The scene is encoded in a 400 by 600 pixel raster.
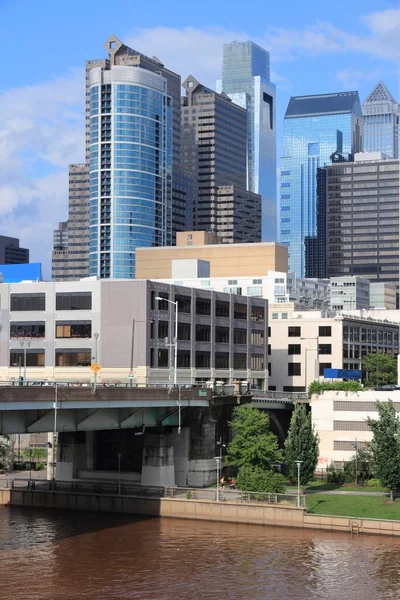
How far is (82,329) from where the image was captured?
14350 centimetres

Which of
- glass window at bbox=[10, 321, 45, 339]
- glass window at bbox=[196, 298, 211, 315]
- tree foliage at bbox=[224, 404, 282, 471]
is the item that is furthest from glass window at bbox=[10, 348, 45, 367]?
tree foliage at bbox=[224, 404, 282, 471]

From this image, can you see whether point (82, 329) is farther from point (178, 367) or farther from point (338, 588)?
point (338, 588)

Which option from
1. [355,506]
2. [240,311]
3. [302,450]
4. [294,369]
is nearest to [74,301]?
[240,311]

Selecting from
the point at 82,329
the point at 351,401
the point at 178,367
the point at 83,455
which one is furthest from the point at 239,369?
the point at 83,455

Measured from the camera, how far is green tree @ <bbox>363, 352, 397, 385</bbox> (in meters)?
192

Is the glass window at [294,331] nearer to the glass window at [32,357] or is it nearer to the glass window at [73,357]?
the glass window at [73,357]

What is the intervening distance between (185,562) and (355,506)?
20403 mm

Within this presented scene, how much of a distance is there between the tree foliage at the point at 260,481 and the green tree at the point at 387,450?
866 centimetres

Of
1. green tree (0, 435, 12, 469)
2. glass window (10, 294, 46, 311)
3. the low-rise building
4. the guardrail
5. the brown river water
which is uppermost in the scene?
glass window (10, 294, 46, 311)

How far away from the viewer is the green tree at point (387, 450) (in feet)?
310

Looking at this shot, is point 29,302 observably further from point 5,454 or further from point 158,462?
point 158,462

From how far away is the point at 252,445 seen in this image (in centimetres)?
10275

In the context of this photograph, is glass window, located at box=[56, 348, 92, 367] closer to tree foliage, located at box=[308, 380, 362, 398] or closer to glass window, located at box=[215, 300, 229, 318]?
glass window, located at box=[215, 300, 229, 318]

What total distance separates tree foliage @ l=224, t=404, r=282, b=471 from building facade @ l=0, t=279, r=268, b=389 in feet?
103
